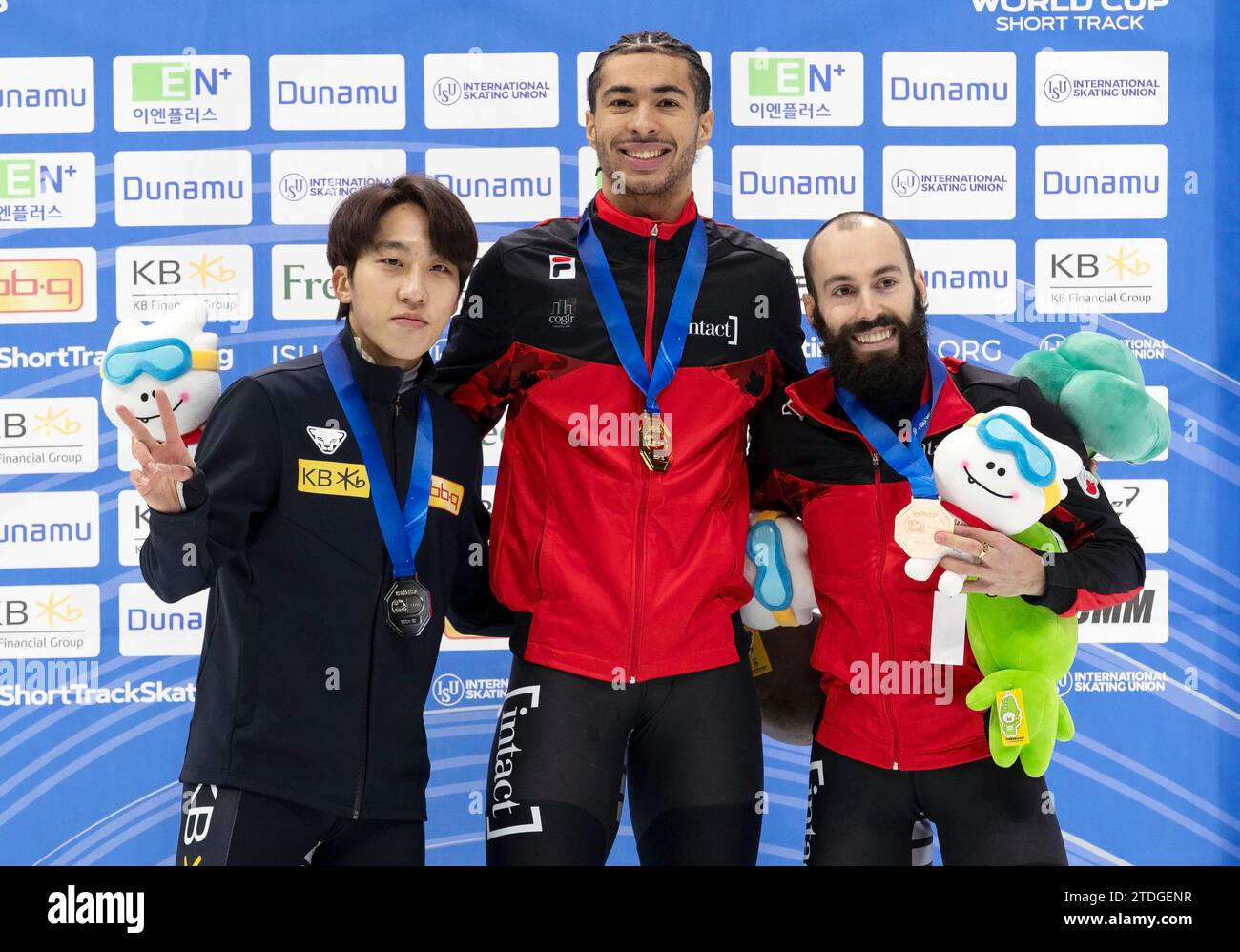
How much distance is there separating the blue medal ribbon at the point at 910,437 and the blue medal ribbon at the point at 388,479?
98 centimetres

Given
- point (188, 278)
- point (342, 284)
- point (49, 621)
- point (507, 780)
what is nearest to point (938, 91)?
point (342, 284)

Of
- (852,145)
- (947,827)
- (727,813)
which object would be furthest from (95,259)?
(947,827)

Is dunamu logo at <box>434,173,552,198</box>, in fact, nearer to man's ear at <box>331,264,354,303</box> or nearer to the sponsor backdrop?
the sponsor backdrop

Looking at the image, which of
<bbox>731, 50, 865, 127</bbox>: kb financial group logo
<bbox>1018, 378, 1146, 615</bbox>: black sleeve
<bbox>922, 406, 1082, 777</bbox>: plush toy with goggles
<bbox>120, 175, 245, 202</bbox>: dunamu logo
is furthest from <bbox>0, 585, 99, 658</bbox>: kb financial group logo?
<bbox>1018, 378, 1146, 615</bbox>: black sleeve

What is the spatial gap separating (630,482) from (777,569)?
1.37 ft

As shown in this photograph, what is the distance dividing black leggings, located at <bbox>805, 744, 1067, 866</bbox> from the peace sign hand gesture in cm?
156

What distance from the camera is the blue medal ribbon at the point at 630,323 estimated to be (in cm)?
265

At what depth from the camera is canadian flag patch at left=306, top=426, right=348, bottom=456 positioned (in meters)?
2.46

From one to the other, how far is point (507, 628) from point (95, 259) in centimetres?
222

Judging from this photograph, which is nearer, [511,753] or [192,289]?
[511,753]

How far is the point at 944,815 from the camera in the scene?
259cm

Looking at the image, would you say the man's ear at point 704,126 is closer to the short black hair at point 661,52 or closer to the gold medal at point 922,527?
the short black hair at point 661,52

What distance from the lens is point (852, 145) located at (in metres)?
3.99
